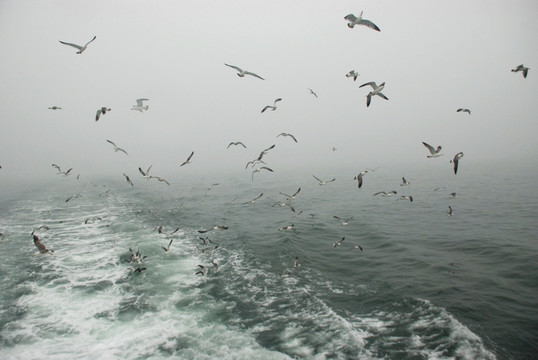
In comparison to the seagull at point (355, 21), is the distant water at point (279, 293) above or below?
below

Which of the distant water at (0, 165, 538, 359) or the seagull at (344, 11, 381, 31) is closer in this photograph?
the distant water at (0, 165, 538, 359)

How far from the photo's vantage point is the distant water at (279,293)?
8570 mm

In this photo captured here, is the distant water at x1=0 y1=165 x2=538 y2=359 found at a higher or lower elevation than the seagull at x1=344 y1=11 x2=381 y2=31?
lower

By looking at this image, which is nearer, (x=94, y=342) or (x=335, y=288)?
(x=94, y=342)

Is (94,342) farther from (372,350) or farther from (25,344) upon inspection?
(372,350)

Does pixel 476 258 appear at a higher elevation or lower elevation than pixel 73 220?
higher

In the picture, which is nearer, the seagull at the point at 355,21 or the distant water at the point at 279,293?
the distant water at the point at 279,293

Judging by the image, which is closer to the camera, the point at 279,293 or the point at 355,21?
the point at 355,21

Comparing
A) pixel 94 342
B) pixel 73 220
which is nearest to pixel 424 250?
pixel 94 342

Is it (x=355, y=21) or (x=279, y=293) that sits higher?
(x=355, y=21)

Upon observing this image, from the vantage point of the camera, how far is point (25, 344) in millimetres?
8914

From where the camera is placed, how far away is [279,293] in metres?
11.6

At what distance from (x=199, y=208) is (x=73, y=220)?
470 inches

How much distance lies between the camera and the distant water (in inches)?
337
